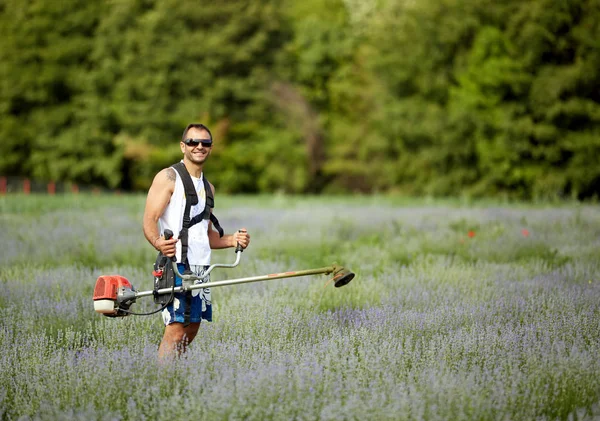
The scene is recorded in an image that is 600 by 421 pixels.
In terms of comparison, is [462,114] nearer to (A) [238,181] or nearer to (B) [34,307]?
(A) [238,181]

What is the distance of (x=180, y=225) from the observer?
178 inches

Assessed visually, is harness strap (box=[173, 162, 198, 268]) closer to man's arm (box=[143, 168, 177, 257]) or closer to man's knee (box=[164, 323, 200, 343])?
man's arm (box=[143, 168, 177, 257])

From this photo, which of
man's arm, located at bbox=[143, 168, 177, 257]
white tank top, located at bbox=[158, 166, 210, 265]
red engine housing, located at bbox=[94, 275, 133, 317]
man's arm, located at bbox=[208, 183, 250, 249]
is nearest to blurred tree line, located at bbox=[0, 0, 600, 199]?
man's arm, located at bbox=[208, 183, 250, 249]

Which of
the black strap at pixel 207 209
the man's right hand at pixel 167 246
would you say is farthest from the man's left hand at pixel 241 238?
the man's right hand at pixel 167 246

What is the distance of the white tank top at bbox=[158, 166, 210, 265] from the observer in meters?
4.50

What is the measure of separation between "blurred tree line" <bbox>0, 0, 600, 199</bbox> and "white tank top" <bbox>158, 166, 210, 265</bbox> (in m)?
29.8

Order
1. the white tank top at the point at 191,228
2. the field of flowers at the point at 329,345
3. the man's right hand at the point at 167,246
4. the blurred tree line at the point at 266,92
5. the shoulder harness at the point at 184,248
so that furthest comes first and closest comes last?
1. the blurred tree line at the point at 266,92
2. the white tank top at the point at 191,228
3. the shoulder harness at the point at 184,248
4. the man's right hand at the point at 167,246
5. the field of flowers at the point at 329,345

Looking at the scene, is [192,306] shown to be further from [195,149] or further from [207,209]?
[195,149]

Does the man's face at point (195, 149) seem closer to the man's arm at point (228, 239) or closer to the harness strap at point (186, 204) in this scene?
the harness strap at point (186, 204)

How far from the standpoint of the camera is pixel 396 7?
139 ft

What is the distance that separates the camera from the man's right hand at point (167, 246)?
4.27 meters

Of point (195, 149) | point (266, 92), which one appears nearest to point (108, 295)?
point (195, 149)

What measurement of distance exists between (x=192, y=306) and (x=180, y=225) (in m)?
0.50

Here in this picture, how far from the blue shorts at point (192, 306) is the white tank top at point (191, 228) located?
0.07 meters
